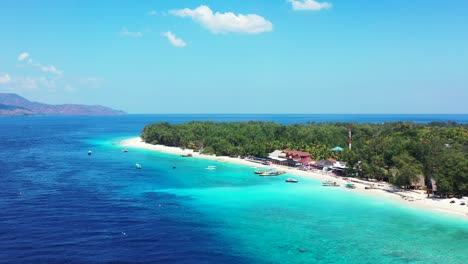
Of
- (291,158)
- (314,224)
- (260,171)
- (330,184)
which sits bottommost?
(314,224)

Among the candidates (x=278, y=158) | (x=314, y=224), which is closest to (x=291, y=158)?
(x=278, y=158)

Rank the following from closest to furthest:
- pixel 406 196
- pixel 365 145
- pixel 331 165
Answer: pixel 406 196, pixel 365 145, pixel 331 165

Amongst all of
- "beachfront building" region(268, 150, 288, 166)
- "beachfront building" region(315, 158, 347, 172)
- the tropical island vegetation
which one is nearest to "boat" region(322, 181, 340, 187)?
the tropical island vegetation

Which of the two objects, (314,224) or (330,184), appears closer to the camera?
(314,224)

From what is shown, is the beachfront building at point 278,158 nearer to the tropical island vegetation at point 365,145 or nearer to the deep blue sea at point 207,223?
the tropical island vegetation at point 365,145

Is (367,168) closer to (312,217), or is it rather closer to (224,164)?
(312,217)

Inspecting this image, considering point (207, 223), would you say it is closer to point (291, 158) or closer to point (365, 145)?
point (365, 145)

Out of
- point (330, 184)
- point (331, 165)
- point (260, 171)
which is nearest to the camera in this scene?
point (330, 184)
